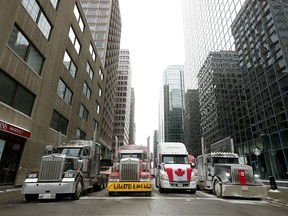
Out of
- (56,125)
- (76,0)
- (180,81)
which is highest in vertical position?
(180,81)

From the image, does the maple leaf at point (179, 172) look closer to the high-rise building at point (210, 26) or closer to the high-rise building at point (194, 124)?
the high-rise building at point (210, 26)

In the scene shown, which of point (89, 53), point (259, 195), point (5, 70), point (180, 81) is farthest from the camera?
point (180, 81)

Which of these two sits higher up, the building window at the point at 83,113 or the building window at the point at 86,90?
the building window at the point at 86,90

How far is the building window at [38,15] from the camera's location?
1724 cm

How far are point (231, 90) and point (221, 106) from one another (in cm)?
456

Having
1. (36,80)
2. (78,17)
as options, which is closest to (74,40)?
(78,17)

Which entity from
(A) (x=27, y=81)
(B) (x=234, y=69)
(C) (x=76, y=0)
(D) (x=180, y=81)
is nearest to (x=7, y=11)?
(A) (x=27, y=81)

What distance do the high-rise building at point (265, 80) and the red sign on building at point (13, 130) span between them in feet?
66.2

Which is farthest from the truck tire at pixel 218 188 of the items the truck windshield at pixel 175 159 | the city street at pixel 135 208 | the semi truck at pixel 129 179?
the semi truck at pixel 129 179

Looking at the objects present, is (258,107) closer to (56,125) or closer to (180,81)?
(56,125)

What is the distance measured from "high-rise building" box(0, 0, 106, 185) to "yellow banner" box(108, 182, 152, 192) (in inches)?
181

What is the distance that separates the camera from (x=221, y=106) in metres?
40.4

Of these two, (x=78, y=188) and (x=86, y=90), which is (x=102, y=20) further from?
(x=78, y=188)

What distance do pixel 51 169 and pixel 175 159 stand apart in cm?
896
